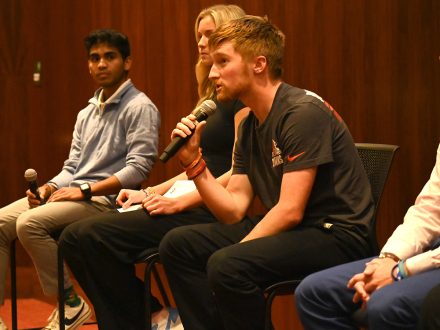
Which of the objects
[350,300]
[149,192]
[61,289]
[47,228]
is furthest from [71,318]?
[350,300]

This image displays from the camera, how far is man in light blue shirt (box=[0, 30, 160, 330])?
3729 millimetres

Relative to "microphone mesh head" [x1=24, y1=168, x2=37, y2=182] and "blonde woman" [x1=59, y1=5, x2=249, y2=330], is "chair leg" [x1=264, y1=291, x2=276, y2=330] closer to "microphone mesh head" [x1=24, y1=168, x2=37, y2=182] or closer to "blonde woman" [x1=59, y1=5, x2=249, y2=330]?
"blonde woman" [x1=59, y1=5, x2=249, y2=330]

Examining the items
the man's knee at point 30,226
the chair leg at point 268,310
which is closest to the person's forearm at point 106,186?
the man's knee at point 30,226

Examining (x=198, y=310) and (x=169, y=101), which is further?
(x=169, y=101)

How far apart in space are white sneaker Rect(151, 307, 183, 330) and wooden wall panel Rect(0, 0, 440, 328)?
1.33 m

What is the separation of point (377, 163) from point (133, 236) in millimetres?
1018

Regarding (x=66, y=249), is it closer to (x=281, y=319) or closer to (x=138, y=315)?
(x=138, y=315)

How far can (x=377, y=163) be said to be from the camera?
2.88m

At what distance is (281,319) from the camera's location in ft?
13.9

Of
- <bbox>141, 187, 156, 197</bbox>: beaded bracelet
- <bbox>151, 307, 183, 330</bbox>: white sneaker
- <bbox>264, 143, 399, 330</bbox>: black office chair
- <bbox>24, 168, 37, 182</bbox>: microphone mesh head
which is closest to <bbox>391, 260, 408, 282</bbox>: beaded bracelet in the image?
<bbox>264, 143, 399, 330</bbox>: black office chair

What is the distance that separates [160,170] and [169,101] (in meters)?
0.45

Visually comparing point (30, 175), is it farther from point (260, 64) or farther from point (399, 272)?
point (399, 272)

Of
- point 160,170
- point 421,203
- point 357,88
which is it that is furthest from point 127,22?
point 421,203

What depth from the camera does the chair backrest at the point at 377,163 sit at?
9.25ft
